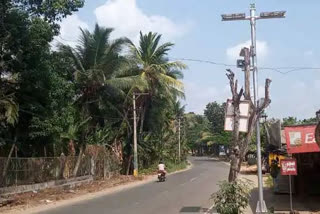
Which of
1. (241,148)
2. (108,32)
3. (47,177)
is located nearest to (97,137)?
(108,32)

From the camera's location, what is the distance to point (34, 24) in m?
22.0

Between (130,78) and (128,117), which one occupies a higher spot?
(130,78)

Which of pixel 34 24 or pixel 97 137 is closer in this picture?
pixel 34 24

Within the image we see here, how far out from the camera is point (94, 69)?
36.5m

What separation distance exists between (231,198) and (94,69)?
2400 centimetres

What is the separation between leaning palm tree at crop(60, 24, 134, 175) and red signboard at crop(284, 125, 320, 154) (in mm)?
21070

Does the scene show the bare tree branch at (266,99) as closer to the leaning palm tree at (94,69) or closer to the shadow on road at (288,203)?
the shadow on road at (288,203)

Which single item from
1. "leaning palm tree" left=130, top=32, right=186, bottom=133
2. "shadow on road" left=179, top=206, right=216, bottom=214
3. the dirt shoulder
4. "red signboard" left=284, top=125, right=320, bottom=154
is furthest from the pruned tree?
"leaning palm tree" left=130, top=32, right=186, bottom=133

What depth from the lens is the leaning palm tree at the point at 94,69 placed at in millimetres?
36622

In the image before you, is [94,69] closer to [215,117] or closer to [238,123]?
[238,123]

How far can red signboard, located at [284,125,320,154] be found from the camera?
16.7m

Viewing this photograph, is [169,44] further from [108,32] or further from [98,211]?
[98,211]

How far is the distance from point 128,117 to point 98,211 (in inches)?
1119

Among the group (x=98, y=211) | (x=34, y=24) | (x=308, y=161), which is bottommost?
(x=98, y=211)
